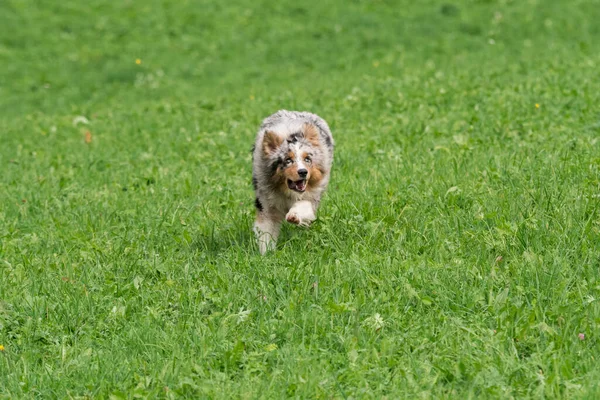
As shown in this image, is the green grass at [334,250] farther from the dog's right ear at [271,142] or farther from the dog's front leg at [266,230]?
the dog's right ear at [271,142]

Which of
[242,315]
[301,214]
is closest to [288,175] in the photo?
[301,214]

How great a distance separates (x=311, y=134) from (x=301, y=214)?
695 mm

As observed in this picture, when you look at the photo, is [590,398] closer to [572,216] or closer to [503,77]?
[572,216]

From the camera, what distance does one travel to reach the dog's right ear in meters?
6.62

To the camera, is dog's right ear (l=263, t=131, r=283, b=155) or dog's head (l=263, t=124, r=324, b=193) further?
dog's right ear (l=263, t=131, r=283, b=155)

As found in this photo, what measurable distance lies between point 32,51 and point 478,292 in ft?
62.1

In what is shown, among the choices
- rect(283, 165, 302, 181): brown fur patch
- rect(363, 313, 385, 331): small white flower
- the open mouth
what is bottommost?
A: rect(363, 313, 385, 331): small white flower

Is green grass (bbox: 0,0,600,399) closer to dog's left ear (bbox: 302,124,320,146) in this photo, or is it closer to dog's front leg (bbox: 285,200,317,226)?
dog's front leg (bbox: 285,200,317,226)

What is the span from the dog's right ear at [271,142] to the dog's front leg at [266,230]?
0.55m

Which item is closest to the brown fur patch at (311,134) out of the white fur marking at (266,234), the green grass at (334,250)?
the green grass at (334,250)

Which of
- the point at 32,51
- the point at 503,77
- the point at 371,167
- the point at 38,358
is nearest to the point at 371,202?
the point at 371,167

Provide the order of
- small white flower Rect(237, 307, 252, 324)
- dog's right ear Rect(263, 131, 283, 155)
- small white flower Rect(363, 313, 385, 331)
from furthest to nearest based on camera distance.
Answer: dog's right ear Rect(263, 131, 283, 155)
small white flower Rect(237, 307, 252, 324)
small white flower Rect(363, 313, 385, 331)

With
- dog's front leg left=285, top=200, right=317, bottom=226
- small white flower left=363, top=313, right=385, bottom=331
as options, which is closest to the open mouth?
dog's front leg left=285, top=200, right=317, bottom=226

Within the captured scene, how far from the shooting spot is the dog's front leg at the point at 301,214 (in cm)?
640
